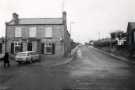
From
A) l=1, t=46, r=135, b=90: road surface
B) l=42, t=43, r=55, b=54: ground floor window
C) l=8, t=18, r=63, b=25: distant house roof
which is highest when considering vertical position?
l=8, t=18, r=63, b=25: distant house roof

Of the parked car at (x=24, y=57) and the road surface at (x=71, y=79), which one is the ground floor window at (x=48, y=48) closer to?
the parked car at (x=24, y=57)

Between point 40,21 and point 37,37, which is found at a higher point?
point 40,21

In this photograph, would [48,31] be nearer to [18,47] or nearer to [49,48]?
[49,48]

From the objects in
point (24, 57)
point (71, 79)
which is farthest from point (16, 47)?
point (71, 79)

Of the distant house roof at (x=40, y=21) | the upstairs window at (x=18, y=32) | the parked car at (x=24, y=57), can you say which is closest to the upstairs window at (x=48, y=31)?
the distant house roof at (x=40, y=21)

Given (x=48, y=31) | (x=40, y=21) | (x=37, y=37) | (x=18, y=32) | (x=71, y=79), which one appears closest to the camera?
Answer: (x=71, y=79)

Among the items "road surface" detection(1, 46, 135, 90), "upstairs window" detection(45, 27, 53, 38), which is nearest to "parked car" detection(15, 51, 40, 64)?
"road surface" detection(1, 46, 135, 90)

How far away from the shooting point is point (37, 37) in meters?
27.3

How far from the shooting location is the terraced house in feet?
88.4

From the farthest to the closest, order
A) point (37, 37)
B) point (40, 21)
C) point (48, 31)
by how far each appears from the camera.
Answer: point (40, 21)
point (37, 37)
point (48, 31)

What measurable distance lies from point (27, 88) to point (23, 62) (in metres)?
13.0

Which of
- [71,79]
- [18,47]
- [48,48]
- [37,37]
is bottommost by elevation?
[71,79]

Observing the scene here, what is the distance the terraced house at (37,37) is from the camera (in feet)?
88.4

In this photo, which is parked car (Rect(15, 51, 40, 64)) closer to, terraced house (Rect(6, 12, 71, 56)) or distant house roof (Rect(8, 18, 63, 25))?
terraced house (Rect(6, 12, 71, 56))
